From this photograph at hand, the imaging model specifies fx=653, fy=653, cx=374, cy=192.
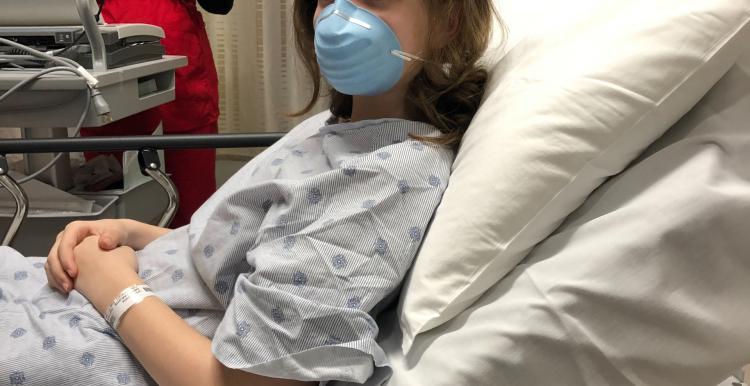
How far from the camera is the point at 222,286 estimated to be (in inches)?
30.8

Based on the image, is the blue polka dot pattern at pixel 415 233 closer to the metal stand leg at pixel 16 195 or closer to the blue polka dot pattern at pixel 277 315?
the blue polka dot pattern at pixel 277 315

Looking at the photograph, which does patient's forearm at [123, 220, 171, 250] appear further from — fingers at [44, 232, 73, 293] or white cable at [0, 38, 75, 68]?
white cable at [0, 38, 75, 68]

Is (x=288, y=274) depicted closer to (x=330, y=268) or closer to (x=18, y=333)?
(x=330, y=268)

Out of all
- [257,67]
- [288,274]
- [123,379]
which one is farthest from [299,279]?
[257,67]

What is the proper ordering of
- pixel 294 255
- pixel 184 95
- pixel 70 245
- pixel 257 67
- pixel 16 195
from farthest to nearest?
pixel 257 67 < pixel 184 95 < pixel 16 195 < pixel 70 245 < pixel 294 255

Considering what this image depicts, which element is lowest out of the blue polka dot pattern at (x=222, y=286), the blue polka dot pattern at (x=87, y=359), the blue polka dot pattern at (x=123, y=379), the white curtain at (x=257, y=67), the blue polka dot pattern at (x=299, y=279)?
the white curtain at (x=257, y=67)

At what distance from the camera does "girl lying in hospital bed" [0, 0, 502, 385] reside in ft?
2.16

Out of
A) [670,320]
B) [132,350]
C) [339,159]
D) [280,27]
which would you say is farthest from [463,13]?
[280,27]

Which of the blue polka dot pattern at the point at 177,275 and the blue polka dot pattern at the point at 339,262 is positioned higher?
the blue polka dot pattern at the point at 339,262

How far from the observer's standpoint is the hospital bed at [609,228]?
582mm

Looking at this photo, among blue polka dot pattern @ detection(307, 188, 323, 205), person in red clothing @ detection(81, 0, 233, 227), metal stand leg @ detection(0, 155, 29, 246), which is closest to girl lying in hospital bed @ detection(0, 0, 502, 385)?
blue polka dot pattern @ detection(307, 188, 323, 205)

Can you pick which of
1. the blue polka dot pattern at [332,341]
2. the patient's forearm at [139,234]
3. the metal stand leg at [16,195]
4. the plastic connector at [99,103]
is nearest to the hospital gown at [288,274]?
the blue polka dot pattern at [332,341]

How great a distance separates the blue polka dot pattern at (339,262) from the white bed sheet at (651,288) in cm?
14

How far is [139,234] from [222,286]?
11.6 inches
